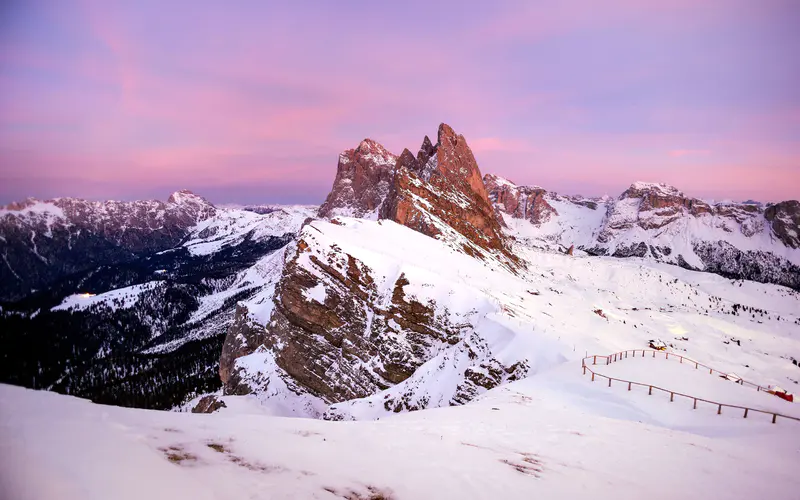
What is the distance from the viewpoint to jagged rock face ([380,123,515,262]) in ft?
244

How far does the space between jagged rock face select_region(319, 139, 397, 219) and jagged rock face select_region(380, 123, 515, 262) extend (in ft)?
154

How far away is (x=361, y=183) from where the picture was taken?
18975 cm

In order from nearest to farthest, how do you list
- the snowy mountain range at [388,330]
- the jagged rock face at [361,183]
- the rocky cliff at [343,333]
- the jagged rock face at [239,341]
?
the snowy mountain range at [388,330]
the rocky cliff at [343,333]
the jagged rock face at [239,341]
the jagged rock face at [361,183]

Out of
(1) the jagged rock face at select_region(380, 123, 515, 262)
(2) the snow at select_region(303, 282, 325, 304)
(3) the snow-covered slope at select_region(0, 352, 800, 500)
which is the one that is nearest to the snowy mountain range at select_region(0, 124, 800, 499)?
(3) the snow-covered slope at select_region(0, 352, 800, 500)

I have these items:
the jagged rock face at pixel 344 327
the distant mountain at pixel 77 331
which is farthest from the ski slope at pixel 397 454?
the jagged rock face at pixel 344 327

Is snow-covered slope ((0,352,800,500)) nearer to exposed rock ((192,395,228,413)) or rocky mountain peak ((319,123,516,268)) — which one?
exposed rock ((192,395,228,413))

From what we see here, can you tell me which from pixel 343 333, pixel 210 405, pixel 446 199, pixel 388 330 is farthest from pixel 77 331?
pixel 446 199

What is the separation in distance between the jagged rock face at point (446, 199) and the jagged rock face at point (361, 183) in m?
47.0

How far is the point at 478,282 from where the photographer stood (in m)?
49.5

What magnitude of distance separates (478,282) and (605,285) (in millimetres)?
99438

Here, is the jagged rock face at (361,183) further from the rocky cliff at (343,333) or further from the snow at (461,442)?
the snow at (461,442)

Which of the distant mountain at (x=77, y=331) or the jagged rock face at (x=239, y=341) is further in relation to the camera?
the jagged rock face at (x=239, y=341)

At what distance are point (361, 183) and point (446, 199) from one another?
107 metres

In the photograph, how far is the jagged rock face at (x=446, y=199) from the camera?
7431 centimetres
